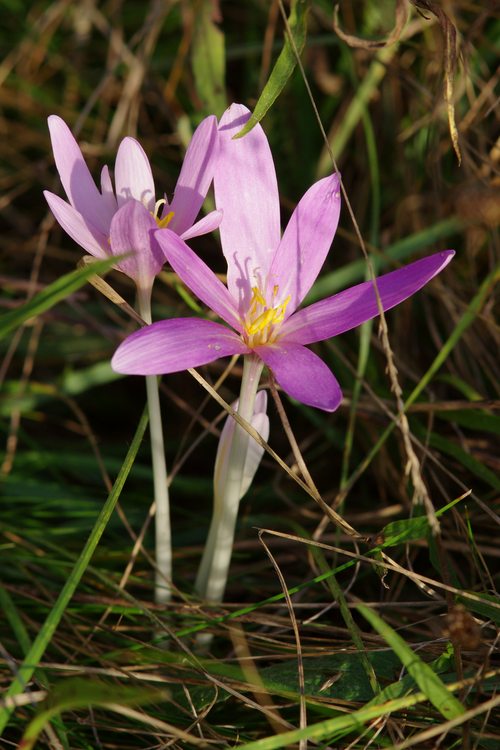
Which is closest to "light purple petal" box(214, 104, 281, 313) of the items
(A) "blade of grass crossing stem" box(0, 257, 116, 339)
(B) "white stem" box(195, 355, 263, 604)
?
(B) "white stem" box(195, 355, 263, 604)

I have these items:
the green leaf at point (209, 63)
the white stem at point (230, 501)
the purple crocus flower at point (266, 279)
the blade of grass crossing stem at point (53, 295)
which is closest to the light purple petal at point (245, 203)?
the purple crocus flower at point (266, 279)

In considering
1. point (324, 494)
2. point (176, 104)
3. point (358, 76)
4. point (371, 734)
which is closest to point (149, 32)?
point (176, 104)

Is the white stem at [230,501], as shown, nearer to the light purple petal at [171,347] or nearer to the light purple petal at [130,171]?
the light purple petal at [171,347]

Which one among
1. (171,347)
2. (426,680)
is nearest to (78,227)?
(171,347)

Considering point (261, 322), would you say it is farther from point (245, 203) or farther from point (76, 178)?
point (76, 178)

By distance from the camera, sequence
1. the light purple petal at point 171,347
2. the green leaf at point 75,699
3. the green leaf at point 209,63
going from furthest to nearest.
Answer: the green leaf at point 209,63, the light purple petal at point 171,347, the green leaf at point 75,699

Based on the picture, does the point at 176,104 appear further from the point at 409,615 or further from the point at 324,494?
the point at 409,615
